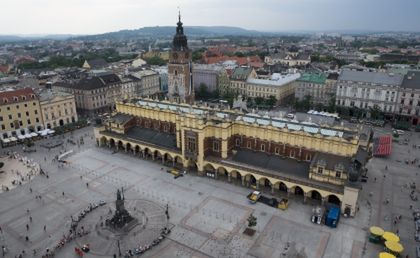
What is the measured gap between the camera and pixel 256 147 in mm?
80625

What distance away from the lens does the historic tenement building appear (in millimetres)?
67938

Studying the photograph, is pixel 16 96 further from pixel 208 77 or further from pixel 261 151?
pixel 208 77

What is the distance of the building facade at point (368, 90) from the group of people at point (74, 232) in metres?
103

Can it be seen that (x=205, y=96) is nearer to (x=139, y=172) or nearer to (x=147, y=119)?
(x=147, y=119)

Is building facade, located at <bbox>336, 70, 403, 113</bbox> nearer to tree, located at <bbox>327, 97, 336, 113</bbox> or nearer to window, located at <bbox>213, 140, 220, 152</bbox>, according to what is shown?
tree, located at <bbox>327, 97, 336, 113</bbox>

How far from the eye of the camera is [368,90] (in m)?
126

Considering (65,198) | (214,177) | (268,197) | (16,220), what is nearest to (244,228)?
(268,197)

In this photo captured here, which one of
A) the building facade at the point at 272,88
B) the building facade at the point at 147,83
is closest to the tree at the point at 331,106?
the building facade at the point at 272,88

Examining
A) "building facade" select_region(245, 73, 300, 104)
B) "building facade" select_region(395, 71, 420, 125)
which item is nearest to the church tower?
"building facade" select_region(245, 73, 300, 104)

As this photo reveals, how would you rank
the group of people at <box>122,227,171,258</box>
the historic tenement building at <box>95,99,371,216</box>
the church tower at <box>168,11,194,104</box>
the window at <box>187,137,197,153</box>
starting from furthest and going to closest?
the church tower at <box>168,11,194,104</box> < the window at <box>187,137,197,153</box> < the historic tenement building at <box>95,99,371,216</box> < the group of people at <box>122,227,171,258</box>

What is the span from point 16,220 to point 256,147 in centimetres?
5414

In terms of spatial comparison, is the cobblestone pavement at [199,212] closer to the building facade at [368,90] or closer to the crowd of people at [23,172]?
the crowd of people at [23,172]

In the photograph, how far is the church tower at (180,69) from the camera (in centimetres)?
10562

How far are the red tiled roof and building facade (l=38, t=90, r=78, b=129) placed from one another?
12.8ft
